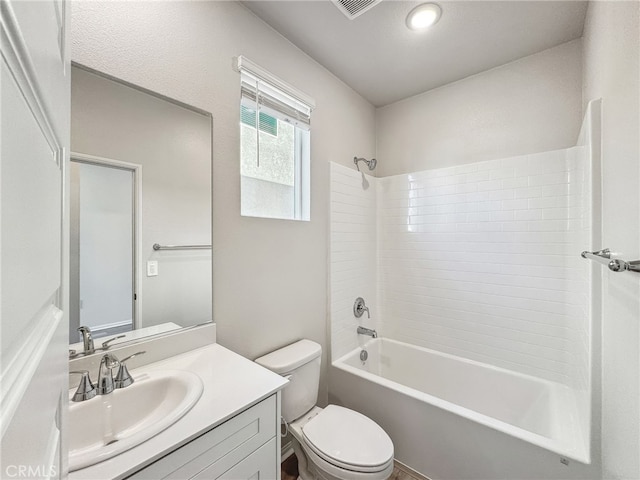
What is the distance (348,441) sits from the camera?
138 centimetres

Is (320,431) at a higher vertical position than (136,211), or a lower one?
lower

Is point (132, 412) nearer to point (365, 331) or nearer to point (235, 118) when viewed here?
point (235, 118)

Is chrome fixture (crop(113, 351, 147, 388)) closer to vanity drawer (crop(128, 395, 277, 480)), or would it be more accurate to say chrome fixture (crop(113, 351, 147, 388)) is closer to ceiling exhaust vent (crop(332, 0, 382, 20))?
vanity drawer (crop(128, 395, 277, 480))

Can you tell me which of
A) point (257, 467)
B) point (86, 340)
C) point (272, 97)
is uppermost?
point (272, 97)

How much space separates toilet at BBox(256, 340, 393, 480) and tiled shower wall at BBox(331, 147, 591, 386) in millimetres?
502

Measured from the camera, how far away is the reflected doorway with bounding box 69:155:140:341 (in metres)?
1.01

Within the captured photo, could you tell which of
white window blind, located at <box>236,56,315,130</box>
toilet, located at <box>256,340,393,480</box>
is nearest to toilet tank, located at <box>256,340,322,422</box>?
toilet, located at <box>256,340,393,480</box>

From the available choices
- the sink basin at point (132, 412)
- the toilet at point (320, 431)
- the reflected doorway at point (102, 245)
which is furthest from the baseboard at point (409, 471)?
the reflected doorway at point (102, 245)

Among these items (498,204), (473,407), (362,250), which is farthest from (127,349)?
(498,204)

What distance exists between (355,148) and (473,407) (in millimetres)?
2169

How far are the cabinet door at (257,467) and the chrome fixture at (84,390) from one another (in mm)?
453

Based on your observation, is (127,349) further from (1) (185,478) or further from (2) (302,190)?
(2) (302,190)

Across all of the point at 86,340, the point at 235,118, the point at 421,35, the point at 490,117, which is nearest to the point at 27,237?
the point at 86,340

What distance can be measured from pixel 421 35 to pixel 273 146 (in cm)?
116
